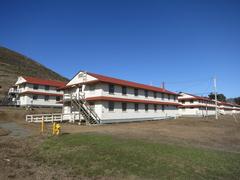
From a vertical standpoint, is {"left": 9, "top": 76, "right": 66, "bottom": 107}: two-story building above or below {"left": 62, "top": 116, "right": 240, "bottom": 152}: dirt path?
above

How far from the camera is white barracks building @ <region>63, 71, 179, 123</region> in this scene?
31656 mm

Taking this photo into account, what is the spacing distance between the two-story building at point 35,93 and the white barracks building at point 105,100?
1498 cm

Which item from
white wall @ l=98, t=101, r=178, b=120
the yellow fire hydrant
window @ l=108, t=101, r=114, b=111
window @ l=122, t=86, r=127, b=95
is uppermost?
window @ l=122, t=86, r=127, b=95

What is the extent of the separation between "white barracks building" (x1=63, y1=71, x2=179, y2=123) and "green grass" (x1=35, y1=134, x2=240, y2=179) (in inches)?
722

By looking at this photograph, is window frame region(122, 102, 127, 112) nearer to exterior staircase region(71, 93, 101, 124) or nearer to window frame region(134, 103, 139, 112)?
window frame region(134, 103, 139, 112)

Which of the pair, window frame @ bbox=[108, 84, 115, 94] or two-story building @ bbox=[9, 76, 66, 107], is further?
two-story building @ bbox=[9, 76, 66, 107]

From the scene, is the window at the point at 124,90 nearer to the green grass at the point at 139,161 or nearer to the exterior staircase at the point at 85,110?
the exterior staircase at the point at 85,110

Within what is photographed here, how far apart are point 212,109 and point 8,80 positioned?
8063cm

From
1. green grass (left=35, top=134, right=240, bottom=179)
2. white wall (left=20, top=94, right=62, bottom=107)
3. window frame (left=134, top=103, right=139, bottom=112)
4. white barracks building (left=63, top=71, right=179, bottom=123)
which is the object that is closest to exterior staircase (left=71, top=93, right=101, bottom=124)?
white barracks building (left=63, top=71, right=179, bottom=123)

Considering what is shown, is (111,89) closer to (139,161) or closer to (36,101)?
(139,161)

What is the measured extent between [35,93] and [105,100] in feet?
85.8

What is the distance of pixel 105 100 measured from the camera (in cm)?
3103

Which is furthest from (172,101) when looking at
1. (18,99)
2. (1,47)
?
(1,47)

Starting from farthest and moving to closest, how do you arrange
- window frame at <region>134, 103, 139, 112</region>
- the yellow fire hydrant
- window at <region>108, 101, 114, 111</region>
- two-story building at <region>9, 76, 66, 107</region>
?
two-story building at <region>9, 76, 66, 107</region>, window frame at <region>134, 103, 139, 112</region>, window at <region>108, 101, 114, 111</region>, the yellow fire hydrant
